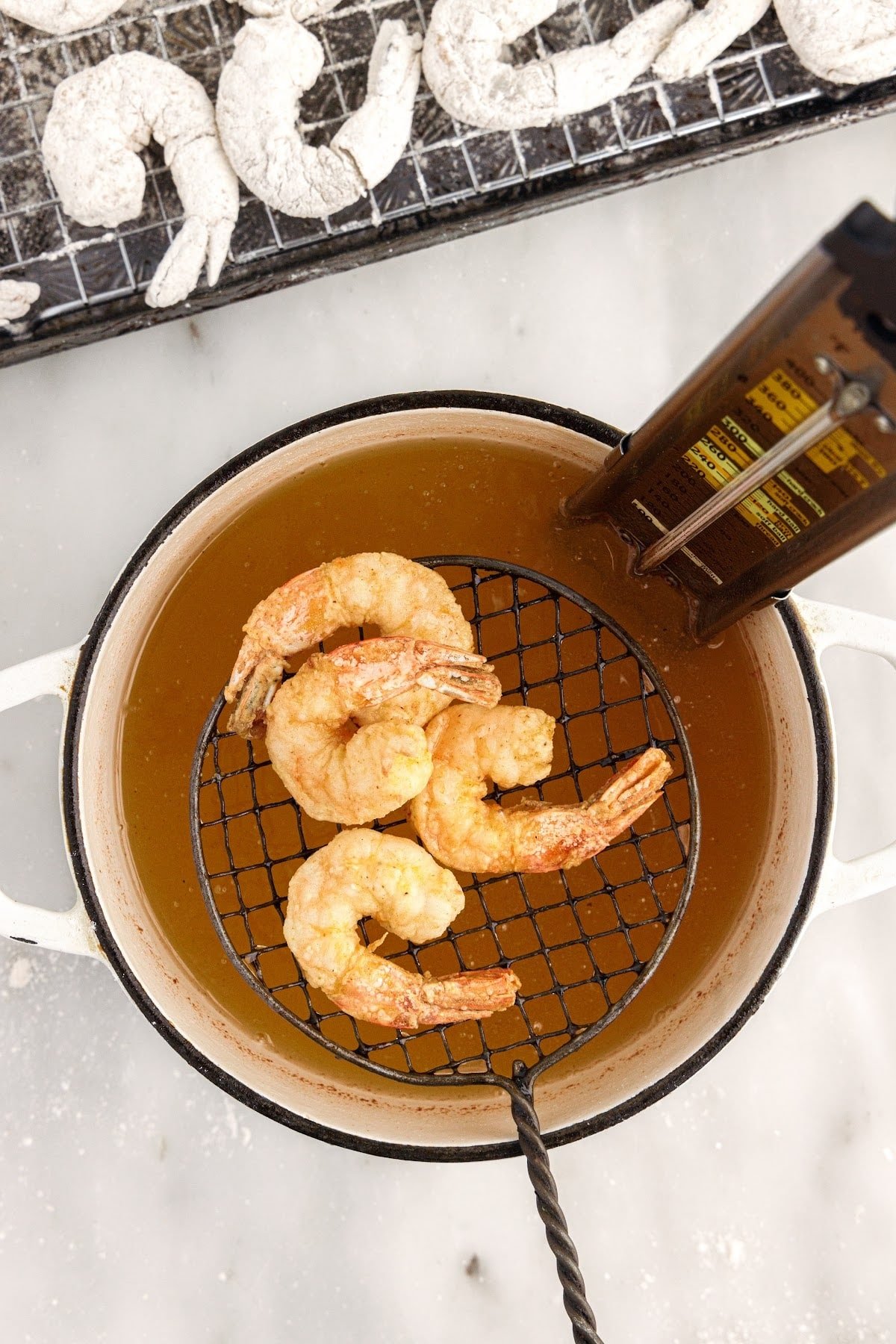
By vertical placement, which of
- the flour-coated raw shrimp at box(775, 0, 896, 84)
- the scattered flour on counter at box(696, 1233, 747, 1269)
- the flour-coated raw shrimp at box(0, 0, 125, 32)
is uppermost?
the flour-coated raw shrimp at box(0, 0, 125, 32)

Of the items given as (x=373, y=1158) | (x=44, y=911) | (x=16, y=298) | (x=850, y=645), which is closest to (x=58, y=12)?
(x=16, y=298)

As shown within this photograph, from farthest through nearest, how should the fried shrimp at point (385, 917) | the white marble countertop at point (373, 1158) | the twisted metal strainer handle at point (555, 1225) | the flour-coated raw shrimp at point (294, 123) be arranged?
the white marble countertop at point (373, 1158), the flour-coated raw shrimp at point (294, 123), the fried shrimp at point (385, 917), the twisted metal strainer handle at point (555, 1225)

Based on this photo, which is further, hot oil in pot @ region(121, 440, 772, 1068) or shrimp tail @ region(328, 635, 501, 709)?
hot oil in pot @ region(121, 440, 772, 1068)

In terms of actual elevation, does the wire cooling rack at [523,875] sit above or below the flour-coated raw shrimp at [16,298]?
below

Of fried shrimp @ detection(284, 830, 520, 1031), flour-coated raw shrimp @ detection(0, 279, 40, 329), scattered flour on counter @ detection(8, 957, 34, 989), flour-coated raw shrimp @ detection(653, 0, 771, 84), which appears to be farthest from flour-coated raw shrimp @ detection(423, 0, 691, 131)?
scattered flour on counter @ detection(8, 957, 34, 989)

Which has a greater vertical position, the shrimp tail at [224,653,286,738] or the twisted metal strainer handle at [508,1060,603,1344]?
the shrimp tail at [224,653,286,738]

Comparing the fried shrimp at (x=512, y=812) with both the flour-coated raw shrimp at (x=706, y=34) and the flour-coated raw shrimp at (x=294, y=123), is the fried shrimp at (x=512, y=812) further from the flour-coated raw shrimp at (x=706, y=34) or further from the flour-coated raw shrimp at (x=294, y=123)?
the flour-coated raw shrimp at (x=706, y=34)

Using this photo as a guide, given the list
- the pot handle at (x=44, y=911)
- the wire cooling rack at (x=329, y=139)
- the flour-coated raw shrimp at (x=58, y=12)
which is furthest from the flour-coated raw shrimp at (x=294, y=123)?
the pot handle at (x=44, y=911)

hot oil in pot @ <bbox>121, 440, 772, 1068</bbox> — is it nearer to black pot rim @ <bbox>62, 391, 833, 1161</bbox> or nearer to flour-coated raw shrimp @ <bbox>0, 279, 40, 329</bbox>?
black pot rim @ <bbox>62, 391, 833, 1161</bbox>
